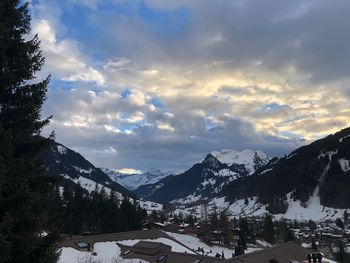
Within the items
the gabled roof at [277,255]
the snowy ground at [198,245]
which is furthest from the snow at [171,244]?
the gabled roof at [277,255]

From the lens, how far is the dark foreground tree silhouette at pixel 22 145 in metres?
13.7

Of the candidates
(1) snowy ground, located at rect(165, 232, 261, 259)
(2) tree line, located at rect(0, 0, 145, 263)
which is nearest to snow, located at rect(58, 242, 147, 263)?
(1) snowy ground, located at rect(165, 232, 261, 259)

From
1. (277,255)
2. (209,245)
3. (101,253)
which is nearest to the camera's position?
(277,255)

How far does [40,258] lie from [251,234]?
139436 mm

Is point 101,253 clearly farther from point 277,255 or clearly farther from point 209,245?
point 209,245

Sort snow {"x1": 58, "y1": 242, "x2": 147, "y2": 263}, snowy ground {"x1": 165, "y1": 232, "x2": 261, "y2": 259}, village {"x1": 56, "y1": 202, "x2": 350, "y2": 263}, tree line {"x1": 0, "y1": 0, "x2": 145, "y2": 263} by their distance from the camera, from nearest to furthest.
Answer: tree line {"x1": 0, "y1": 0, "x2": 145, "y2": 263} → village {"x1": 56, "y1": 202, "x2": 350, "y2": 263} → snow {"x1": 58, "y1": 242, "x2": 147, "y2": 263} → snowy ground {"x1": 165, "y1": 232, "x2": 261, "y2": 259}

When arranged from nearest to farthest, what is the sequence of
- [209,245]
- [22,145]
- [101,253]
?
[22,145], [101,253], [209,245]

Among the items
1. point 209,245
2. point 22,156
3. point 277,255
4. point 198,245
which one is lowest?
point 209,245

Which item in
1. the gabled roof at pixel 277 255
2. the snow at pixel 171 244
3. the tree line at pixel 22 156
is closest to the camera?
the tree line at pixel 22 156

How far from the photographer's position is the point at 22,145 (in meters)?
16.0

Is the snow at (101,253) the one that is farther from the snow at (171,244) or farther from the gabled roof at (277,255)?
the gabled roof at (277,255)

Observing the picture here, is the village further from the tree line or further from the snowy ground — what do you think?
the tree line

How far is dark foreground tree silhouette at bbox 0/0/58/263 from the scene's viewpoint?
13.7 m

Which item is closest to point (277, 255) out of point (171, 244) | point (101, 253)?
point (101, 253)
